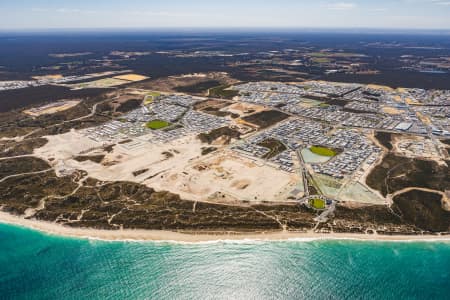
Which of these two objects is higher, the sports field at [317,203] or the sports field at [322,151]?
the sports field at [322,151]

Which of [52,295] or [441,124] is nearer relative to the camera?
[52,295]

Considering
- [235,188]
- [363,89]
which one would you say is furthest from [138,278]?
[363,89]

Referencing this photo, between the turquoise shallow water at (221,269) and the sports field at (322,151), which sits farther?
the sports field at (322,151)

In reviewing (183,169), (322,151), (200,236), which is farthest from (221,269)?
(322,151)

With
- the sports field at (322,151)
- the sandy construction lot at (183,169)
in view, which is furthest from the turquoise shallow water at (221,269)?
the sports field at (322,151)

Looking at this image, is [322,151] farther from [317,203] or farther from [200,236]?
[200,236]

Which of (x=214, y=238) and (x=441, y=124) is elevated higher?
(x=441, y=124)

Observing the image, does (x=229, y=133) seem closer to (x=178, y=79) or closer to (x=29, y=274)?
(x=29, y=274)

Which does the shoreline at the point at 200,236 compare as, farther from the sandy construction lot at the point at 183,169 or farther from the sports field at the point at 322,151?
the sports field at the point at 322,151

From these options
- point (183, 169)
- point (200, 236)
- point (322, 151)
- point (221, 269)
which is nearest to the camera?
point (221, 269)
